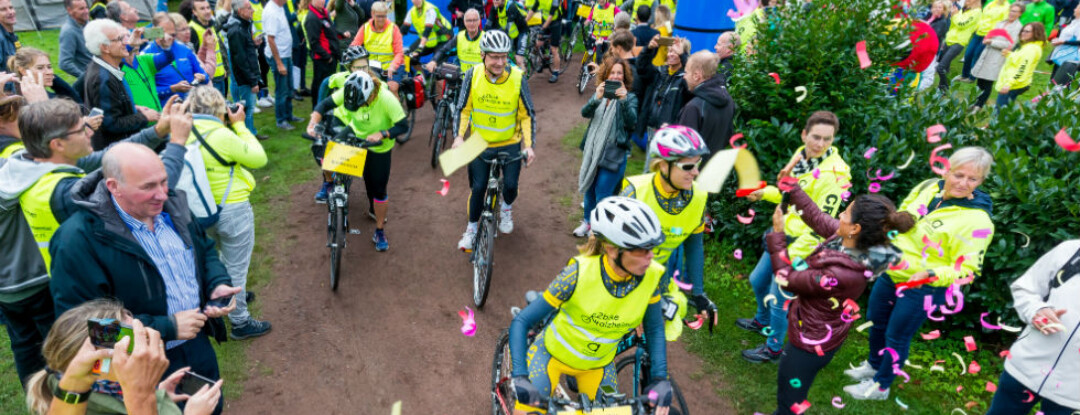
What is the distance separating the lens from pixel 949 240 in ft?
13.5

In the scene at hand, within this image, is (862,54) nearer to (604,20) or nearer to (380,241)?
(380,241)

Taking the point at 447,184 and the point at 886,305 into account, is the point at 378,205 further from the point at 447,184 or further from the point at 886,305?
the point at 886,305

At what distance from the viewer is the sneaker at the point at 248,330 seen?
527 cm

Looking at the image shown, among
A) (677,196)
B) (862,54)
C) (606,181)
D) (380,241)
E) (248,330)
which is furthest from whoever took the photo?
(380,241)

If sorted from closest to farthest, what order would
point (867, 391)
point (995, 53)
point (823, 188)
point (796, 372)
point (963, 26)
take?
point (796, 372) → point (823, 188) → point (867, 391) → point (995, 53) → point (963, 26)

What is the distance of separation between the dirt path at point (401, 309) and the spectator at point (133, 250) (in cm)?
166

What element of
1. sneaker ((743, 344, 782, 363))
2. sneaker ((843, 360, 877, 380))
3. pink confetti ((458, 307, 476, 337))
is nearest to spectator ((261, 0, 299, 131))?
pink confetti ((458, 307, 476, 337))

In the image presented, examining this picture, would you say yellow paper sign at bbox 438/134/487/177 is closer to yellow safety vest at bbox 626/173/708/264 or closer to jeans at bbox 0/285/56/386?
yellow safety vest at bbox 626/173/708/264

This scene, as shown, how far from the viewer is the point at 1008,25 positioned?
445 inches

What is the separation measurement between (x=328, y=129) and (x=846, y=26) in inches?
207

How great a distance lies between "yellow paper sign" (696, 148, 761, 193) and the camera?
591cm

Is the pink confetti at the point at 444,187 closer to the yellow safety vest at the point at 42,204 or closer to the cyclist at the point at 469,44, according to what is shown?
the cyclist at the point at 469,44

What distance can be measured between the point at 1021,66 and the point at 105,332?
12.4 meters

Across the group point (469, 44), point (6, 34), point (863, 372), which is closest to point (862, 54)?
point (863, 372)
